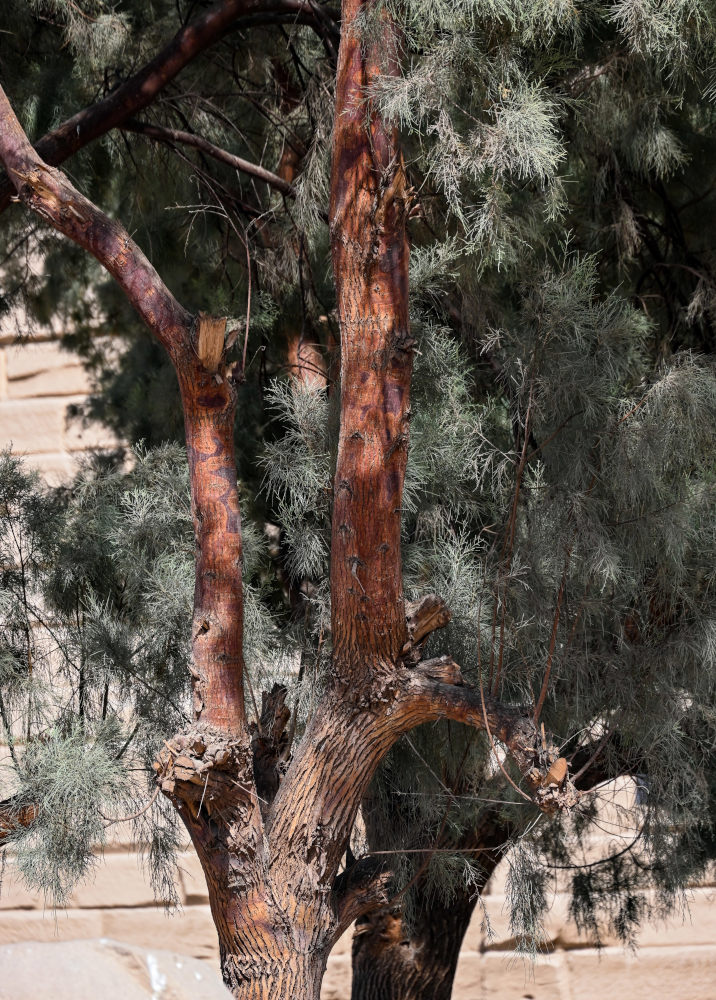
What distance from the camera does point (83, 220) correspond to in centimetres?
200

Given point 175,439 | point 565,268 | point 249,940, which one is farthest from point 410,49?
point 249,940

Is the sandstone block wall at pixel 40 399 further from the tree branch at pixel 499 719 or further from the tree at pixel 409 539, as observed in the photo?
the tree branch at pixel 499 719

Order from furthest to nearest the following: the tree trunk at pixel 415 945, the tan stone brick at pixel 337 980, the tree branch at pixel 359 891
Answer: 1. the tan stone brick at pixel 337 980
2. the tree trunk at pixel 415 945
3. the tree branch at pixel 359 891

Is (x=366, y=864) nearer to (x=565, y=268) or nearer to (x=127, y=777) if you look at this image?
(x=127, y=777)

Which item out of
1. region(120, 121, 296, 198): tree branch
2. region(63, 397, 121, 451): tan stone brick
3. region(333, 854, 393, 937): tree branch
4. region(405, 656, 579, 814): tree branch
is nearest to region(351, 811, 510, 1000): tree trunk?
region(333, 854, 393, 937): tree branch

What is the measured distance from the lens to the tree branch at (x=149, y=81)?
2322 millimetres

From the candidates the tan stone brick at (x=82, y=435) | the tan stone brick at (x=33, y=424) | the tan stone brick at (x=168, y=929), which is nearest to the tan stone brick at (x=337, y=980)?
the tan stone brick at (x=168, y=929)

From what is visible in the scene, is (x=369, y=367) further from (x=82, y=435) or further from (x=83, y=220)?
(x=82, y=435)

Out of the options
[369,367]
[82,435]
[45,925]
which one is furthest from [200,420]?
[45,925]

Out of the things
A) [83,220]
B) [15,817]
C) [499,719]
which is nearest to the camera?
[499,719]

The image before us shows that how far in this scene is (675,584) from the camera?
219 centimetres

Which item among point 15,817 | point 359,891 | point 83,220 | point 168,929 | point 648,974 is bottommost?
point 648,974

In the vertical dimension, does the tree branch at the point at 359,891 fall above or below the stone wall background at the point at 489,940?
above

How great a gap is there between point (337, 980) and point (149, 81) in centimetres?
324
